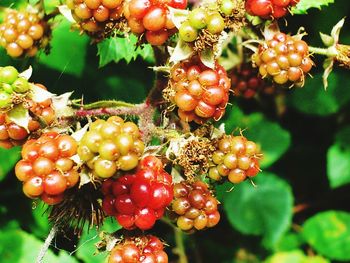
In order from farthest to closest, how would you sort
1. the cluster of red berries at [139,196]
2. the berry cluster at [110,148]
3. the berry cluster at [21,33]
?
→ 1. the berry cluster at [21,33]
2. the cluster of red berries at [139,196]
3. the berry cluster at [110,148]

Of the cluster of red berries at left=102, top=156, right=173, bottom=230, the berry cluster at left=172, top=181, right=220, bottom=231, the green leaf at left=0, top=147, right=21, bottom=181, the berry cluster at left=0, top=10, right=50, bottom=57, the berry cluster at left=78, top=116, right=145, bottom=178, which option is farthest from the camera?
the green leaf at left=0, top=147, right=21, bottom=181

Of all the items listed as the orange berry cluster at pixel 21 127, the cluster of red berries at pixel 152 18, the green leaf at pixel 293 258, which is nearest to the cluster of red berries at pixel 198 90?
the cluster of red berries at pixel 152 18

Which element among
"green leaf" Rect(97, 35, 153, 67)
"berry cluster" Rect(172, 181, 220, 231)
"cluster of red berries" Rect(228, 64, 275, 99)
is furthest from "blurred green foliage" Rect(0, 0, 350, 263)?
"berry cluster" Rect(172, 181, 220, 231)

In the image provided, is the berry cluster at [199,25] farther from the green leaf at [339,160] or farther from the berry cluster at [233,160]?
the green leaf at [339,160]

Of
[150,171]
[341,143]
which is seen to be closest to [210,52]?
[150,171]

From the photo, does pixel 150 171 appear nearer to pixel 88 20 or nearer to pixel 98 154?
pixel 98 154

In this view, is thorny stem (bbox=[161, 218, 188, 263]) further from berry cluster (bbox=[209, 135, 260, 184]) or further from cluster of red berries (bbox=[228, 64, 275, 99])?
berry cluster (bbox=[209, 135, 260, 184])
